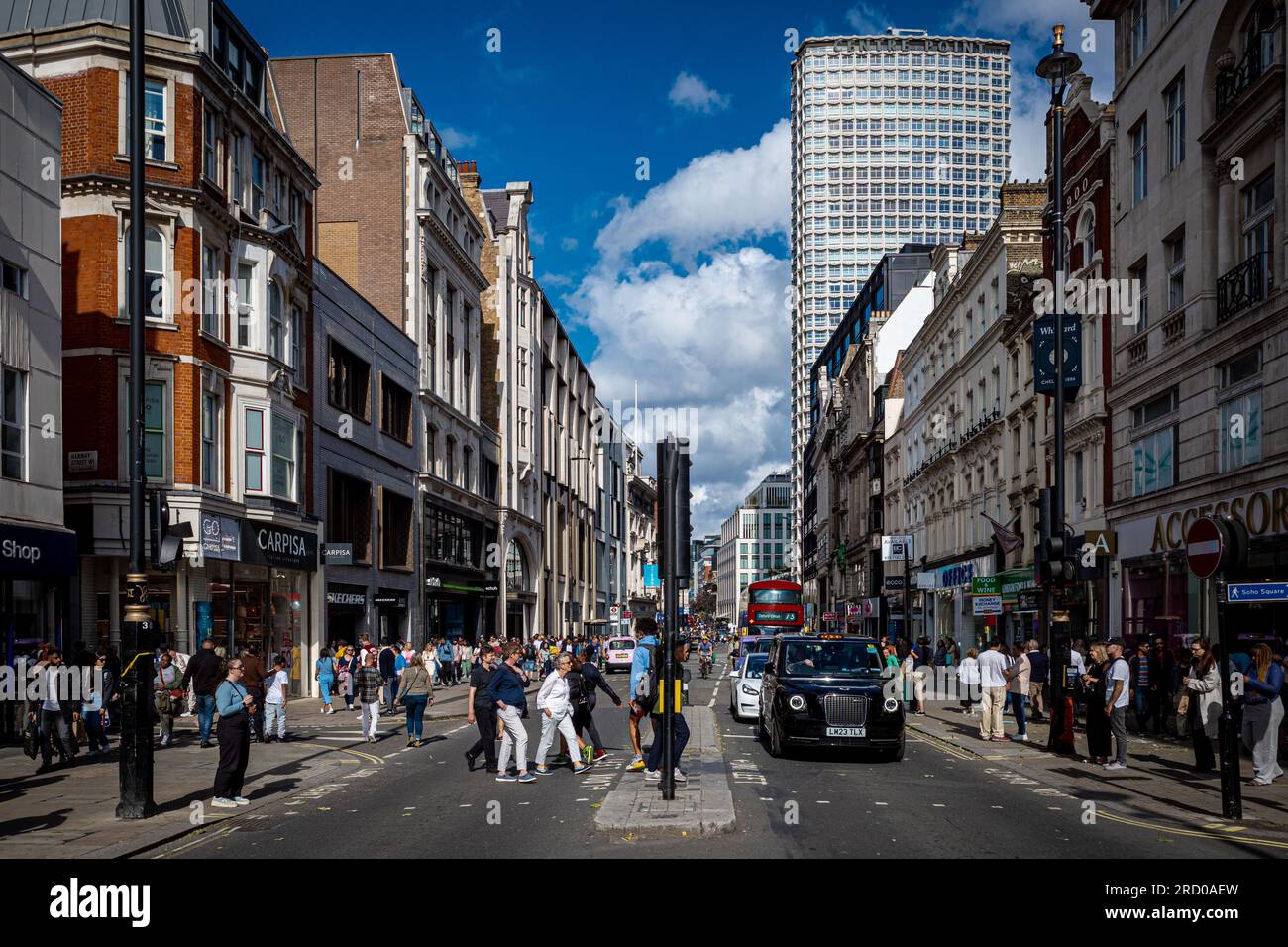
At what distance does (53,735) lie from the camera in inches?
710

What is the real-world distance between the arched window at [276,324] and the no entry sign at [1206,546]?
939 inches

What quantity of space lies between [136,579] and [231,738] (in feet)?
6.69

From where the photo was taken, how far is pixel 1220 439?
76.8 feet

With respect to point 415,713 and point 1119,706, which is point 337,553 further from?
point 1119,706

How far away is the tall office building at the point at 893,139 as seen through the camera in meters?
158

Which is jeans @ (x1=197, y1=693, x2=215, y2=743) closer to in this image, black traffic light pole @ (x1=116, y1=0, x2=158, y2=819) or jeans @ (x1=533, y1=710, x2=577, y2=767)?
jeans @ (x1=533, y1=710, x2=577, y2=767)

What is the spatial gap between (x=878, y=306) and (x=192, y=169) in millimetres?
76787

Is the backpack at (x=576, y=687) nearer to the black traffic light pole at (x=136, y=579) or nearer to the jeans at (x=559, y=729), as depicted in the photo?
the jeans at (x=559, y=729)

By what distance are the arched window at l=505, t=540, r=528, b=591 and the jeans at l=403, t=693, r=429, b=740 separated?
40597 millimetres

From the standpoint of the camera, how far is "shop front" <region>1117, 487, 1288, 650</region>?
20.8 metres

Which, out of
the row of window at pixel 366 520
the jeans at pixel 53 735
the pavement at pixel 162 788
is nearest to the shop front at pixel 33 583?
the pavement at pixel 162 788

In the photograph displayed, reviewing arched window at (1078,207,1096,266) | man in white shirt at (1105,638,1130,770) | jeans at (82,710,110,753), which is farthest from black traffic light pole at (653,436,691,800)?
arched window at (1078,207,1096,266)

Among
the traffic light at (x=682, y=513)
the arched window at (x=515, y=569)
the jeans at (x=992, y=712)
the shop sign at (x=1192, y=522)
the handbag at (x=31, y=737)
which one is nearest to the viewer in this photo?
the traffic light at (x=682, y=513)

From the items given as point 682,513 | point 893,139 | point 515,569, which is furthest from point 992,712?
point 893,139
